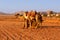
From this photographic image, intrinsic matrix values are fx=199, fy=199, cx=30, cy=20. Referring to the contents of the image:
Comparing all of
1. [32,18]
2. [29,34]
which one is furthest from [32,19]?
[29,34]

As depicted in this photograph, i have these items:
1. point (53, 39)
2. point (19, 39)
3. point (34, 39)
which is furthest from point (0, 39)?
point (53, 39)

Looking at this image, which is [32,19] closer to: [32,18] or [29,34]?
[32,18]

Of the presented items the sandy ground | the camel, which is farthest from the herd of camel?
the sandy ground

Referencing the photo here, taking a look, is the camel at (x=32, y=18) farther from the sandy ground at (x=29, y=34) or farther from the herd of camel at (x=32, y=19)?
the sandy ground at (x=29, y=34)

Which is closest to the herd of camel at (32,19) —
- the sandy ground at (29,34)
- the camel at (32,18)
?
the camel at (32,18)

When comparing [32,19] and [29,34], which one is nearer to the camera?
[29,34]

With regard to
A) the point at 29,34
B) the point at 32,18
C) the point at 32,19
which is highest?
the point at 32,18

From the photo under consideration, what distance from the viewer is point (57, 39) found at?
12.9 meters

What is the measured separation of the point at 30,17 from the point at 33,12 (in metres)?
0.82

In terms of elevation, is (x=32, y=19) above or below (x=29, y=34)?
above

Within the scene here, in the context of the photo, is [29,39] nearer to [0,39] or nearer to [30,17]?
[0,39]

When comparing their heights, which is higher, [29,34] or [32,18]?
[32,18]

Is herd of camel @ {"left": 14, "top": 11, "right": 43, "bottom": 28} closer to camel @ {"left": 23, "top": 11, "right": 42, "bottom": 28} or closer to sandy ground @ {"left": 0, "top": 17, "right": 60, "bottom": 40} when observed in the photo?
camel @ {"left": 23, "top": 11, "right": 42, "bottom": 28}

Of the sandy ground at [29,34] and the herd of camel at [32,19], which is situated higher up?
the herd of camel at [32,19]
